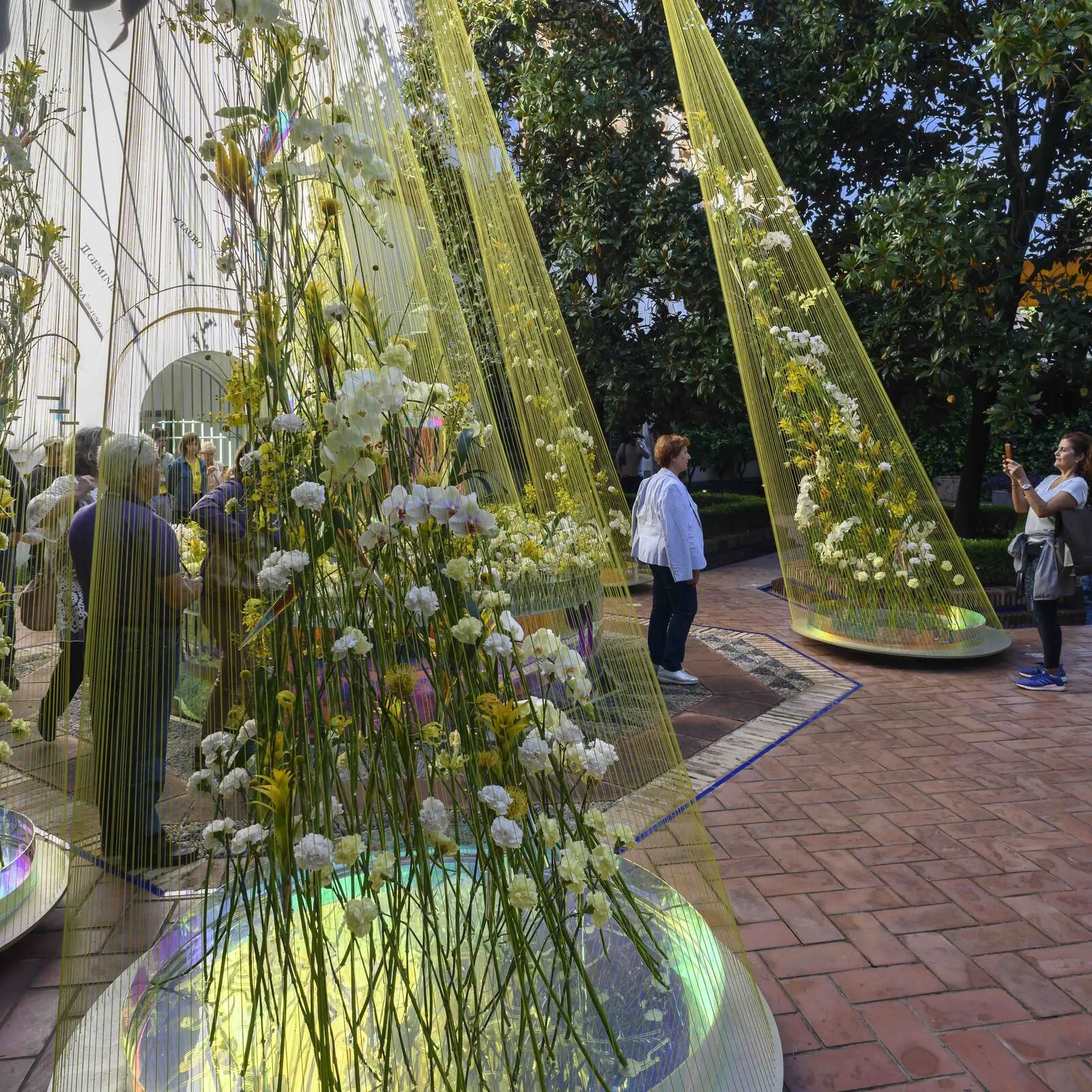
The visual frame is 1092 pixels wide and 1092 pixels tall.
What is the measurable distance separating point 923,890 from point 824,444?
3466mm

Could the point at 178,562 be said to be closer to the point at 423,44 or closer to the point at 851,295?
the point at 423,44

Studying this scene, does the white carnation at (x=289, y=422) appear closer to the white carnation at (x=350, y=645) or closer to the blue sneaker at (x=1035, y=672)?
the white carnation at (x=350, y=645)

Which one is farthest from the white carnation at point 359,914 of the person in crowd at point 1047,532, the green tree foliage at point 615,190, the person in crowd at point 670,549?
the green tree foliage at point 615,190

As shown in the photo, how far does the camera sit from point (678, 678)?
513 cm

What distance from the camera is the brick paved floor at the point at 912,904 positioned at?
2.05m

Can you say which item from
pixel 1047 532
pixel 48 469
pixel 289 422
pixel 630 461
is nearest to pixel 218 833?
pixel 289 422

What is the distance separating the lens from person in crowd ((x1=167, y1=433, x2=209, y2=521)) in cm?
129

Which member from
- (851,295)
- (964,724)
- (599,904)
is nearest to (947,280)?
(851,295)

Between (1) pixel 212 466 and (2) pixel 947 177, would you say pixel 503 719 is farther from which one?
(2) pixel 947 177

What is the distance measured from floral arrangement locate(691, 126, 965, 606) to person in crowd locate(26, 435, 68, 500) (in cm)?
433

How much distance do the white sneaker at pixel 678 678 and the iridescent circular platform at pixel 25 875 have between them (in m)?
3.25

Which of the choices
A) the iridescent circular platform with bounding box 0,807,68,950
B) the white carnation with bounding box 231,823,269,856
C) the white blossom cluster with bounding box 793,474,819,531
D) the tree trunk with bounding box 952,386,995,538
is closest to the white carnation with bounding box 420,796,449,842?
the white carnation with bounding box 231,823,269,856

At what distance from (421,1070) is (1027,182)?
8.97 m

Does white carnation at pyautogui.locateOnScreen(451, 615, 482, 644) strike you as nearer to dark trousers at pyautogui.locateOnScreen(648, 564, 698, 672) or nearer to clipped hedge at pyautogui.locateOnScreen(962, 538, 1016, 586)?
dark trousers at pyautogui.locateOnScreen(648, 564, 698, 672)
